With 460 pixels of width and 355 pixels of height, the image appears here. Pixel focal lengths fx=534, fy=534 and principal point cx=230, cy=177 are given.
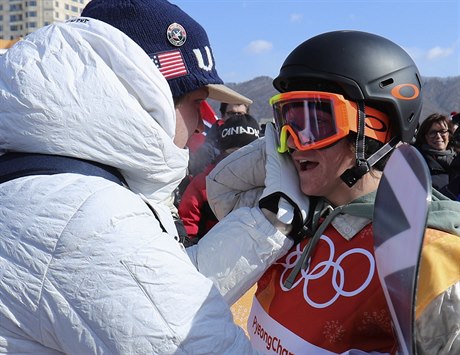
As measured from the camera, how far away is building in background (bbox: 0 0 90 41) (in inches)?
2849

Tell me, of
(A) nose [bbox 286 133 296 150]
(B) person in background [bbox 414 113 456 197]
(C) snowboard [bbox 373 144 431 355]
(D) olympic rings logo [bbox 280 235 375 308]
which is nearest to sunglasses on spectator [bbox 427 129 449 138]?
(B) person in background [bbox 414 113 456 197]

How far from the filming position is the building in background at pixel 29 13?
7238 centimetres

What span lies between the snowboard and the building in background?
75951mm

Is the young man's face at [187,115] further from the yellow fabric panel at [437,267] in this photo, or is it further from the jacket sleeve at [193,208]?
the jacket sleeve at [193,208]

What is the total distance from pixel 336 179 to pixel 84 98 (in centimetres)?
118

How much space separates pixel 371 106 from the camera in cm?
209

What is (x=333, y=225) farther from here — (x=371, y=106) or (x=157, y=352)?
(x=157, y=352)

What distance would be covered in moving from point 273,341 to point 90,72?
120 centimetres

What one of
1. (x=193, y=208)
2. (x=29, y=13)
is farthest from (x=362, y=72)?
(x=29, y=13)

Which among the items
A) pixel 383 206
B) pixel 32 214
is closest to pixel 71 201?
pixel 32 214

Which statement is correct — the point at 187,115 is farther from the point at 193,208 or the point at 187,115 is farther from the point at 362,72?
the point at 193,208

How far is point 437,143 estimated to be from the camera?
6961mm

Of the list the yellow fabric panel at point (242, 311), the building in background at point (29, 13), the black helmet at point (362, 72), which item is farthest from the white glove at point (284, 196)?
the building in background at point (29, 13)

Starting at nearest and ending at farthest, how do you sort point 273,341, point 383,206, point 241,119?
point 383,206 → point 273,341 → point 241,119
